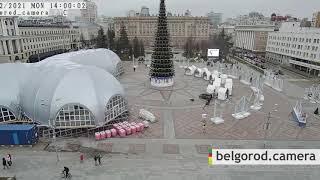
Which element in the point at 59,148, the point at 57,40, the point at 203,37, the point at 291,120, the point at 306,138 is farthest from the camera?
the point at 203,37

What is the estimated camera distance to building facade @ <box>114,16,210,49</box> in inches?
5768

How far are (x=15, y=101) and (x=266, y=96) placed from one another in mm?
43005

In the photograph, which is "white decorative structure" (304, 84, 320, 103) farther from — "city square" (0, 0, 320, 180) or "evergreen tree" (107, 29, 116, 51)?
"evergreen tree" (107, 29, 116, 51)

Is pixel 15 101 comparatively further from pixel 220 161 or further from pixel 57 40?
pixel 57 40

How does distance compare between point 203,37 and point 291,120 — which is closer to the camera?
point 291,120

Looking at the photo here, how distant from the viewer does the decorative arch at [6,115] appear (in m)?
33.2

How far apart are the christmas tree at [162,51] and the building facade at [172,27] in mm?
94001

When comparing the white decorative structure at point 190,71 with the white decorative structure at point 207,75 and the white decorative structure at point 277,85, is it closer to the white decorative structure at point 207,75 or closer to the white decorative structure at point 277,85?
the white decorative structure at point 207,75

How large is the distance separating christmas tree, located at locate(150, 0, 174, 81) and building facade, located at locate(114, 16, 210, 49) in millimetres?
94001

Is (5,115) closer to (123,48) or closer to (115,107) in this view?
(115,107)

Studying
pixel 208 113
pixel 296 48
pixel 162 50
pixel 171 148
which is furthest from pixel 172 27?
pixel 171 148

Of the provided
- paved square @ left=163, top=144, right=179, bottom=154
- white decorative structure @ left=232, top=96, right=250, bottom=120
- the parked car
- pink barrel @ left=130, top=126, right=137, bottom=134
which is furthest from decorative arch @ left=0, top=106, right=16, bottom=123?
white decorative structure @ left=232, top=96, right=250, bottom=120

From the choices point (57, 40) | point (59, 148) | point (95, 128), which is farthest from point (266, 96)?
point (57, 40)

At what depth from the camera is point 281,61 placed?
90188 mm
